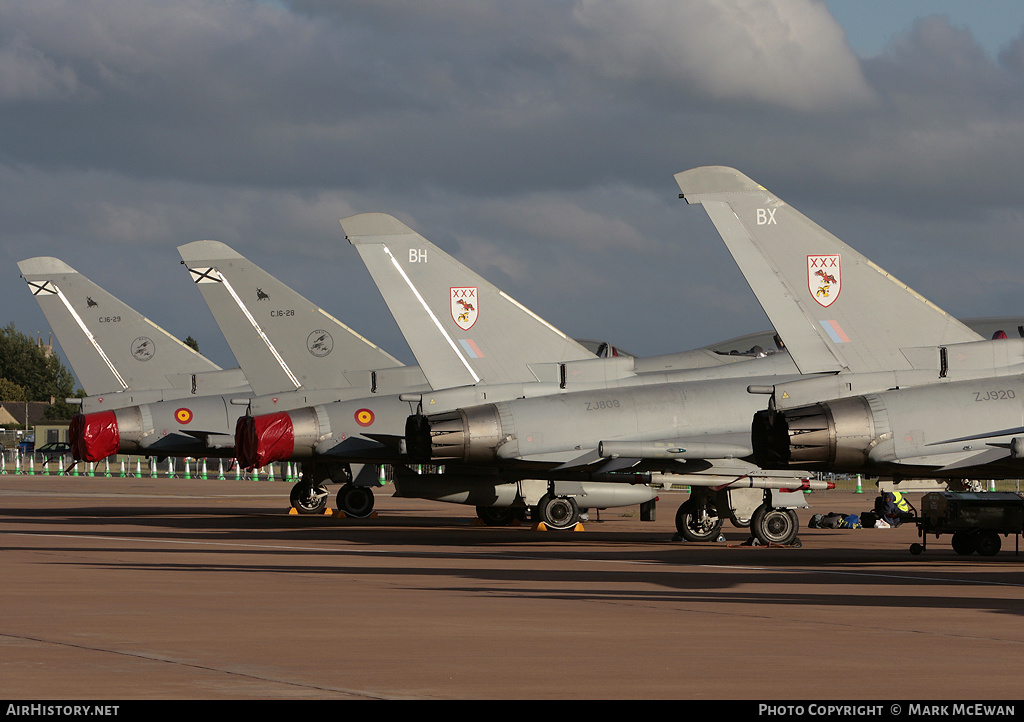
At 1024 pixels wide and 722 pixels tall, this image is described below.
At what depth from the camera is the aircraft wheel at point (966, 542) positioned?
1947 centimetres

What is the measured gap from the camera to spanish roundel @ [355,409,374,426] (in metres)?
26.9

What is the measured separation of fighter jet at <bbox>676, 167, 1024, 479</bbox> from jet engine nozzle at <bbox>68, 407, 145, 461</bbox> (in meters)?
18.4

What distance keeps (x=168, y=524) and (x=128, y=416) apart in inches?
180

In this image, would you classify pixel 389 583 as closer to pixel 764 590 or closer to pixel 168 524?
pixel 764 590

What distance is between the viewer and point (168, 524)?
2861 centimetres

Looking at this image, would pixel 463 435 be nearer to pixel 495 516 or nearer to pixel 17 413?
pixel 495 516

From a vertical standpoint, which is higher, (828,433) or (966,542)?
(828,433)

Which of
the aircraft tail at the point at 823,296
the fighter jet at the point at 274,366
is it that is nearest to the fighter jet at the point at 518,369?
the aircraft tail at the point at 823,296

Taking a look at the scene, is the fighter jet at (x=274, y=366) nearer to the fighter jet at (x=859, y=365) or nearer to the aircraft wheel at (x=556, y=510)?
the aircraft wheel at (x=556, y=510)

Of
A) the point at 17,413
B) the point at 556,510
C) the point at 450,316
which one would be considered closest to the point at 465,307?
the point at 450,316

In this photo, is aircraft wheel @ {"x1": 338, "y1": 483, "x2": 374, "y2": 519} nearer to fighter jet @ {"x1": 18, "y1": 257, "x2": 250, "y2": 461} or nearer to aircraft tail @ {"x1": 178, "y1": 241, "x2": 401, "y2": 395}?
aircraft tail @ {"x1": 178, "y1": 241, "x2": 401, "y2": 395}

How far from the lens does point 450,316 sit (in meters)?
22.9

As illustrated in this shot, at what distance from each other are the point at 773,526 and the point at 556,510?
5048 millimetres

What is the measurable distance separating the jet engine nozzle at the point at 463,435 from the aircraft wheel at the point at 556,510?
14.1 ft
